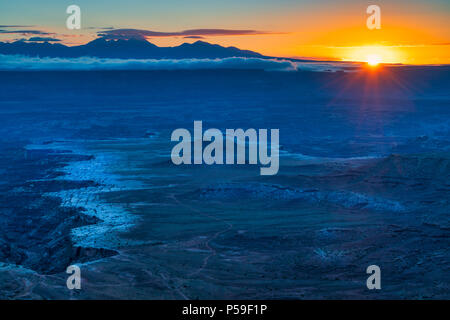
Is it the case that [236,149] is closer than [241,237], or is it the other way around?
[241,237]

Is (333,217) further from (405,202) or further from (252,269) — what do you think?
(252,269)

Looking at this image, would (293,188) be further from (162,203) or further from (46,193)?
(46,193)

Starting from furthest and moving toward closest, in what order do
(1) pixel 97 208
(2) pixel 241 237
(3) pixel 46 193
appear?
(3) pixel 46 193 → (1) pixel 97 208 → (2) pixel 241 237

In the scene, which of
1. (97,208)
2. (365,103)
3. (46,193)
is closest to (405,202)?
(97,208)

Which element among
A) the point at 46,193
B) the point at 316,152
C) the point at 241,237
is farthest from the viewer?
the point at 316,152
